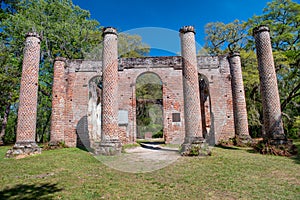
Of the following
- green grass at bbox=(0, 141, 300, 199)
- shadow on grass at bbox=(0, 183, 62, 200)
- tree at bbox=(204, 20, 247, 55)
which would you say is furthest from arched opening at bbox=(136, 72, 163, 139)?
shadow on grass at bbox=(0, 183, 62, 200)

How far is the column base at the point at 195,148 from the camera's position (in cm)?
838

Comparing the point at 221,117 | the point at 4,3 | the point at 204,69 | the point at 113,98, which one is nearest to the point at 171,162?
the point at 113,98

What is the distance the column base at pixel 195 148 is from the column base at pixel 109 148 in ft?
9.57

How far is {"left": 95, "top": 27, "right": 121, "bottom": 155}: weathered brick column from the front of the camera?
9.39 metres

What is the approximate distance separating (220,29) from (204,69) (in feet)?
34.9

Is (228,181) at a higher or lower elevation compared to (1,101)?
lower

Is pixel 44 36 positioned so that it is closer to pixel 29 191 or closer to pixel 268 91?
pixel 29 191

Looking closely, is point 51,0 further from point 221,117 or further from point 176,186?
point 176,186

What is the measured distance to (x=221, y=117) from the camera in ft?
46.1

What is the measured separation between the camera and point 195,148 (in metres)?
8.45

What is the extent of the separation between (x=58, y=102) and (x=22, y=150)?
15.9ft

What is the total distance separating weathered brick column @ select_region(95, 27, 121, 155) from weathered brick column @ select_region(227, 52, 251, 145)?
7405mm

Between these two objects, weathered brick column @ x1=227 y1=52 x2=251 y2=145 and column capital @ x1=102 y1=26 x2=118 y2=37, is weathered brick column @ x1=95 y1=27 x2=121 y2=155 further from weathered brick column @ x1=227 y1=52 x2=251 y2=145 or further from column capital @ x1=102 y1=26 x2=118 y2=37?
weathered brick column @ x1=227 y1=52 x2=251 y2=145

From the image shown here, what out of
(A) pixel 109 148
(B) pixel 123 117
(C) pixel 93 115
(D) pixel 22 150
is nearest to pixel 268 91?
(A) pixel 109 148
